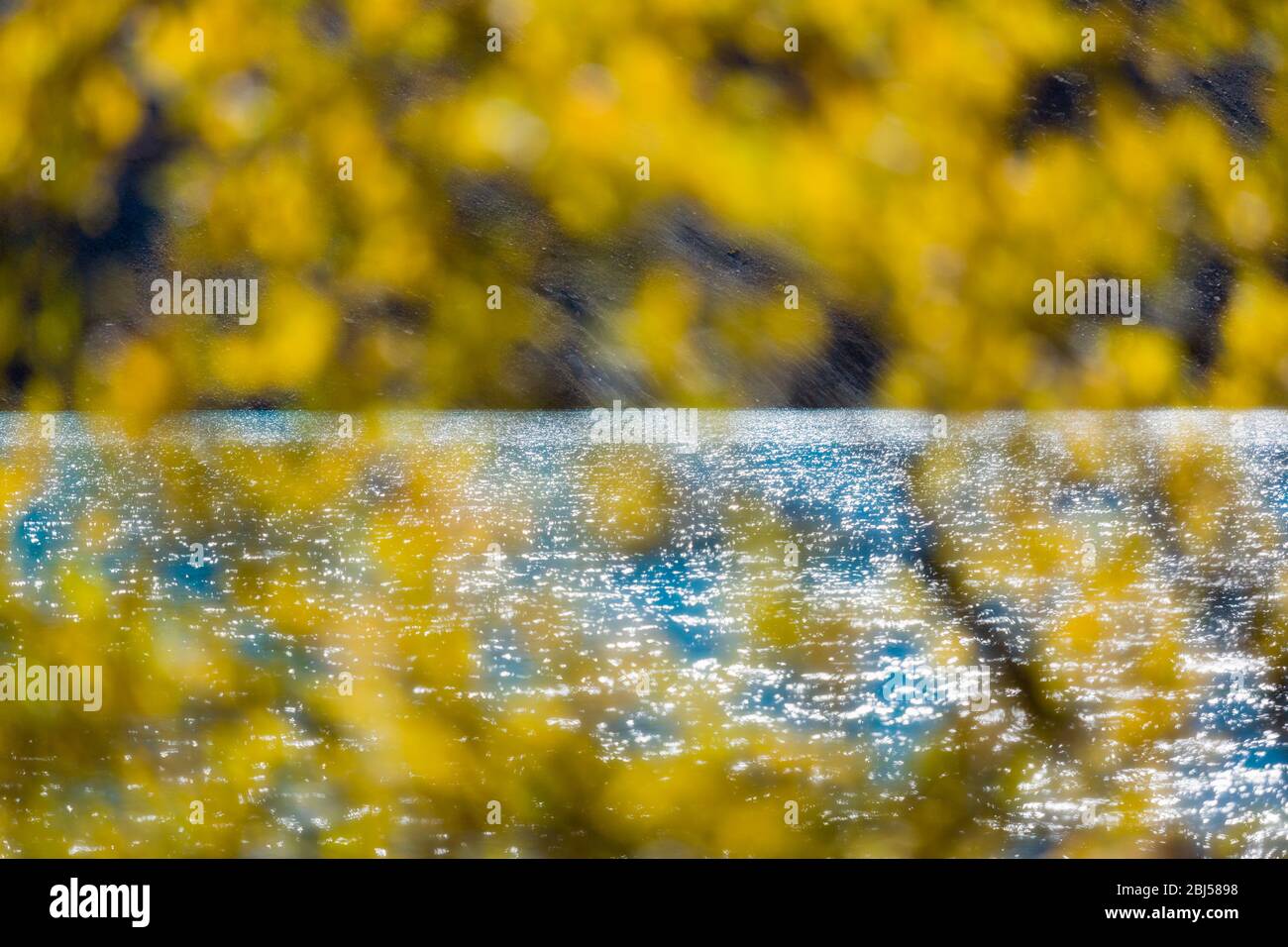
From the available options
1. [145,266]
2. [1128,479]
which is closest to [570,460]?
[145,266]

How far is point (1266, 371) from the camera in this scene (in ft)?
4.68

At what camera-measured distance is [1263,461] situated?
4.91 feet

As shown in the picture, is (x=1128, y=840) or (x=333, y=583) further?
(x=333, y=583)

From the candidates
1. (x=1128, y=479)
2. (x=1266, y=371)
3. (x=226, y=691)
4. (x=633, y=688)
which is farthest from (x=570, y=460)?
(x=1266, y=371)

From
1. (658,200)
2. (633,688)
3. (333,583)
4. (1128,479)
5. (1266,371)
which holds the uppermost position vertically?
(658,200)

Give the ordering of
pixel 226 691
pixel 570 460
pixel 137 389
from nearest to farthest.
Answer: pixel 226 691
pixel 137 389
pixel 570 460

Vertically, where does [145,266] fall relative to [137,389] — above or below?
above

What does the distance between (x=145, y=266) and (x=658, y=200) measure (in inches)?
31.4

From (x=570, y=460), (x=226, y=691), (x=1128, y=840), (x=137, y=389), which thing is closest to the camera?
(x=1128, y=840)

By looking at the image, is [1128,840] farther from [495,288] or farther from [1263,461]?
[495,288]

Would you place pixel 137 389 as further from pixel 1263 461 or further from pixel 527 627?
pixel 1263 461

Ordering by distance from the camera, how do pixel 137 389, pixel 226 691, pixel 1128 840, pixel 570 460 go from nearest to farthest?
pixel 1128 840, pixel 226 691, pixel 137 389, pixel 570 460

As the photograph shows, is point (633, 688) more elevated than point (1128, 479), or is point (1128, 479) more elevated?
point (1128, 479)

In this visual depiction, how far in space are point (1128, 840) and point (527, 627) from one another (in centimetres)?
86
